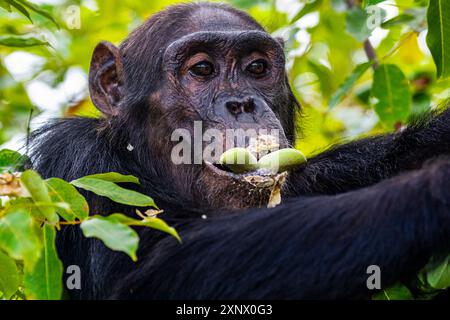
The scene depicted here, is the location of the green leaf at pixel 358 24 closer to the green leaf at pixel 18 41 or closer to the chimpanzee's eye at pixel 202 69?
the chimpanzee's eye at pixel 202 69

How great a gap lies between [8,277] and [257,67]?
3.16m

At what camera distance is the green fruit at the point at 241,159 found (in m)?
5.73

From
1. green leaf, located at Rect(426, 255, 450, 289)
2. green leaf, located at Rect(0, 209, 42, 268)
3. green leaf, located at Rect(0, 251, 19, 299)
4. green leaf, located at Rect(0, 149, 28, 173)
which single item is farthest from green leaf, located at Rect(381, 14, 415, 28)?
green leaf, located at Rect(0, 209, 42, 268)

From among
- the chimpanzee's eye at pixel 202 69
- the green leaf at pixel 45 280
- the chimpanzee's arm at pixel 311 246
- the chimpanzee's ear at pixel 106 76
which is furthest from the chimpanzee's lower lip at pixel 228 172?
the green leaf at pixel 45 280

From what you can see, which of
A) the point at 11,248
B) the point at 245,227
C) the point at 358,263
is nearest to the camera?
the point at 11,248

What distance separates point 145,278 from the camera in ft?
17.8

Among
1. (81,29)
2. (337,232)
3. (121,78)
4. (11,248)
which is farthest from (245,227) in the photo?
(81,29)

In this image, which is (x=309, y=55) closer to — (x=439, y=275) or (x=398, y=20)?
(x=398, y=20)

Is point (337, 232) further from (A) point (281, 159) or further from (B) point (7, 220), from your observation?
(B) point (7, 220)

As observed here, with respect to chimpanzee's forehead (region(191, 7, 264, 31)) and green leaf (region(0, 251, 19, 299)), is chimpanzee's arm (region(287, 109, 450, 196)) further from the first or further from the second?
green leaf (region(0, 251, 19, 299))

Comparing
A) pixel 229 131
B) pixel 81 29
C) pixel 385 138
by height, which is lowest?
pixel 229 131

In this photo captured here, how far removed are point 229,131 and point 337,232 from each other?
60.0 inches

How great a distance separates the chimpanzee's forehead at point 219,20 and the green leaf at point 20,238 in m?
3.45

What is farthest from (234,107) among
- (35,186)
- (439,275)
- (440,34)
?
(35,186)
